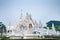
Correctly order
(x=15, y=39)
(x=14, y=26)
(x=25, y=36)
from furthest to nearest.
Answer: (x=14, y=26) < (x=25, y=36) < (x=15, y=39)

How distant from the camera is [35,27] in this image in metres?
8.60

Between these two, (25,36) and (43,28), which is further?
(43,28)

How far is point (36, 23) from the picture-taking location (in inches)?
333

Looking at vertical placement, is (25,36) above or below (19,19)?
below

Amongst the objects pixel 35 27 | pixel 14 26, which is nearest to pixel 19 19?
pixel 14 26

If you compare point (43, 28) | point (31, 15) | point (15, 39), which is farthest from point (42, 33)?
point (15, 39)

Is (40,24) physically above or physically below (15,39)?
above

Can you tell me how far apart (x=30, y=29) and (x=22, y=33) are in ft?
1.76

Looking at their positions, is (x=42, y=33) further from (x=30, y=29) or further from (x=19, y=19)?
(x=19, y=19)

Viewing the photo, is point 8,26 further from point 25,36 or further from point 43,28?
point 43,28

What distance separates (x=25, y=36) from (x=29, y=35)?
282mm

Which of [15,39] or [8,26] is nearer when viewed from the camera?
[15,39]

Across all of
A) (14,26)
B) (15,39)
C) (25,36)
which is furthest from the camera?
(14,26)

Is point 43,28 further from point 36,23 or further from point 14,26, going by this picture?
point 14,26
